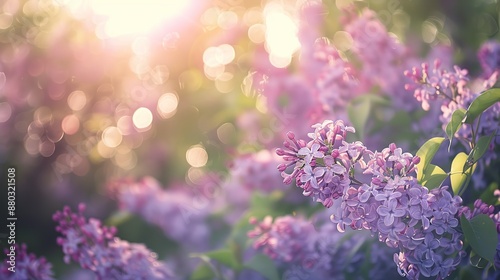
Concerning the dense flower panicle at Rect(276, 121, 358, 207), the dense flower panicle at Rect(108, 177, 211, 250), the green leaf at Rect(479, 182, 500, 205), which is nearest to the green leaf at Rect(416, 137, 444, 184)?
the dense flower panicle at Rect(276, 121, 358, 207)

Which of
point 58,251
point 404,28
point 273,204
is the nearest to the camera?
point 273,204

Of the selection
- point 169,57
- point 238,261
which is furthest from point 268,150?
point 169,57

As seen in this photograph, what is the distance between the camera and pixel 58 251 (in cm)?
221

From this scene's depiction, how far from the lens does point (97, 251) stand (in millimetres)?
1485

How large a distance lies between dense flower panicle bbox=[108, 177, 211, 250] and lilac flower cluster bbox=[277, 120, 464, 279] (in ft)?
2.98

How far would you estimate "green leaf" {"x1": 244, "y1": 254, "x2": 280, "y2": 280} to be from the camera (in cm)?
155

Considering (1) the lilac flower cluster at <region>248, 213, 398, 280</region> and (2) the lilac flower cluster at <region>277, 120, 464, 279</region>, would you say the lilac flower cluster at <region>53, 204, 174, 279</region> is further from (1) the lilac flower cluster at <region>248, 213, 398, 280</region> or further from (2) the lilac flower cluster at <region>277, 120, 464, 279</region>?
(2) the lilac flower cluster at <region>277, 120, 464, 279</region>

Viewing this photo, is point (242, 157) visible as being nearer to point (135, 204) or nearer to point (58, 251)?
point (135, 204)

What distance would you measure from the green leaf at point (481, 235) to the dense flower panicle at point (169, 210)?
98 cm

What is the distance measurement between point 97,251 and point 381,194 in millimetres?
751

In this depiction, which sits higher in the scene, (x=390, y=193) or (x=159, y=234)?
(x=390, y=193)

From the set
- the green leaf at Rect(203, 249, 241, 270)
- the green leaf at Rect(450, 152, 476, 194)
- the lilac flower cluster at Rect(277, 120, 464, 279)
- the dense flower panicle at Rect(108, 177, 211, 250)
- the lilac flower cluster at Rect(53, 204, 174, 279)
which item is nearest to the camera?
the lilac flower cluster at Rect(277, 120, 464, 279)

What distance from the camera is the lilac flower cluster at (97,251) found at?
148 centimetres

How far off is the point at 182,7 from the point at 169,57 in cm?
21
